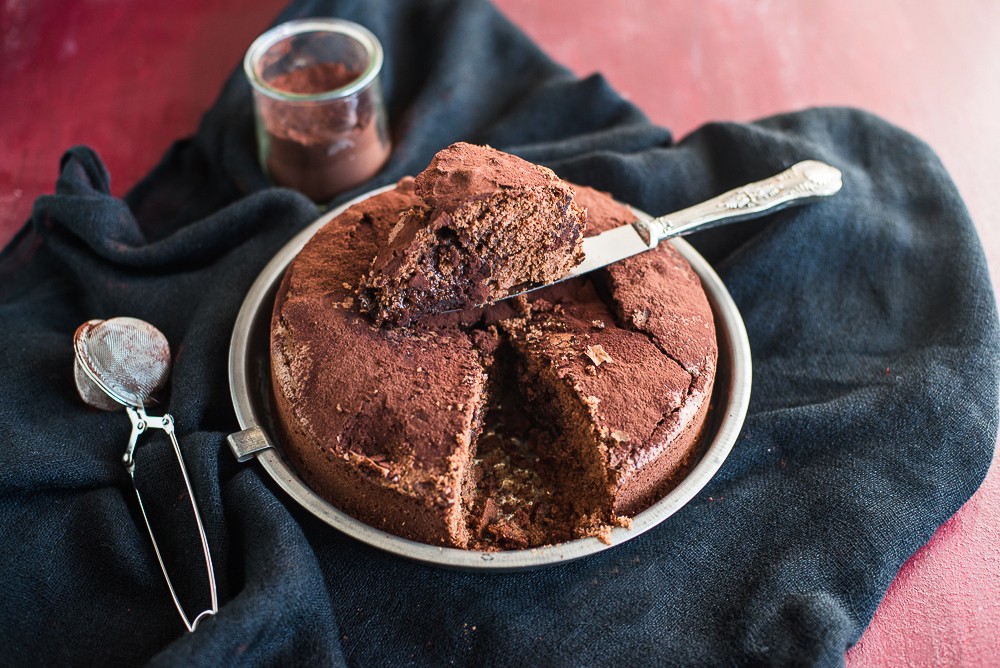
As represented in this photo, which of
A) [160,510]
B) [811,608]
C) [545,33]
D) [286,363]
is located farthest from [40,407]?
[545,33]

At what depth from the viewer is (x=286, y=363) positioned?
2.07m

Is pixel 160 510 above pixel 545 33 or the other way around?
the other way around

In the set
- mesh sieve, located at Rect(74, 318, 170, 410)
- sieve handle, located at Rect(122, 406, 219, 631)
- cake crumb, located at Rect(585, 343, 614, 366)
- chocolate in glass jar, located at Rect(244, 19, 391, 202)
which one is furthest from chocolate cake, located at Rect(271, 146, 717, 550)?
chocolate in glass jar, located at Rect(244, 19, 391, 202)

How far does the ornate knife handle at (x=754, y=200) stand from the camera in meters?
2.37

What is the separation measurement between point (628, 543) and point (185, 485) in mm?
1085

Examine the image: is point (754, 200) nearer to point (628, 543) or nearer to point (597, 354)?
point (597, 354)

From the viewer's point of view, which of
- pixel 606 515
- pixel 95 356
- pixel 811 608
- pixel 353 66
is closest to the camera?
pixel 811 608

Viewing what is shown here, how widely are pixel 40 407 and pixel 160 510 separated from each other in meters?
0.51

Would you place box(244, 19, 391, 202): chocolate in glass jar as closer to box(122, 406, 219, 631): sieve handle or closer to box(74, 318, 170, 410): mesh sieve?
box(74, 318, 170, 410): mesh sieve

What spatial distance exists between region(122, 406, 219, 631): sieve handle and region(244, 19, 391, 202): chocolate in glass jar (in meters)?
1.03

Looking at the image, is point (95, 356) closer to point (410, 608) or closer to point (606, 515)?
point (410, 608)

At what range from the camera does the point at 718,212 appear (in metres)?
2.46

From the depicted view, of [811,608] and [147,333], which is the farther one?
[147,333]

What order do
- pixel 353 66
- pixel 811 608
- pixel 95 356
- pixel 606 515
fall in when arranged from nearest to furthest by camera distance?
pixel 811 608 < pixel 606 515 < pixel 95 356 < pixel 353 66
